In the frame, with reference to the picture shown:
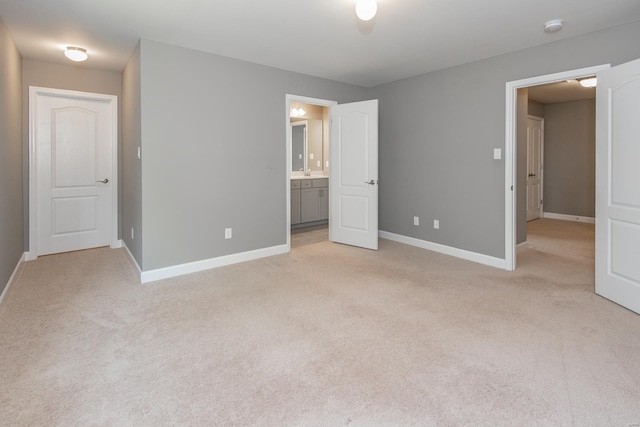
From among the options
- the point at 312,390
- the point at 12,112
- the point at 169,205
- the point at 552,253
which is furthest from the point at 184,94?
the point at 552,253

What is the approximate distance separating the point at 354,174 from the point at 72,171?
3.74 meters

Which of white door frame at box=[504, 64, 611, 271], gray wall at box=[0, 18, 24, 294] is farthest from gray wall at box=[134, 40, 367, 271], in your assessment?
white door frame at box=[504, 64, 611, 271]

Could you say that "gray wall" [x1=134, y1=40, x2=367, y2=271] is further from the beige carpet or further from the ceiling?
the beige carpet

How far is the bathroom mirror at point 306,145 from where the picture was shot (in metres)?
7.04

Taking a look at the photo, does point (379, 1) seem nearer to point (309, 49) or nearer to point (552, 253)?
point (309, 49)

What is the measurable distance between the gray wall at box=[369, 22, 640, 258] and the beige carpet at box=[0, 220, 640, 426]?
896 millimetres

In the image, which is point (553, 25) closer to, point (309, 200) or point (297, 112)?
point (309, 200)

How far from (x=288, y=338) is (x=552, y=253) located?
3.99m

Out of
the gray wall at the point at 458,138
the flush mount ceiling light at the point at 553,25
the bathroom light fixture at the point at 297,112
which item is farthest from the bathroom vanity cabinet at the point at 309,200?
the flush mount ceiling light at the point at 553,25

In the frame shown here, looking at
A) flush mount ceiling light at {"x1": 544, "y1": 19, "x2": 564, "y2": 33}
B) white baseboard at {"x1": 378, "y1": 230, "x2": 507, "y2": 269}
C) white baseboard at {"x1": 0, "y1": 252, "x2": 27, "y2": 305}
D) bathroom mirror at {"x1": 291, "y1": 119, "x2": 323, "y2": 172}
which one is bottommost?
white baseboard at {"x1": 0, "y1": 252, "x2": 27, "y2": 305}

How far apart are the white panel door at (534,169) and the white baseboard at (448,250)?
3.60 metres

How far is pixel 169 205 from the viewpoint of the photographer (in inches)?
149

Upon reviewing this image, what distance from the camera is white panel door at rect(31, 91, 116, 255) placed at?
455 centimetres

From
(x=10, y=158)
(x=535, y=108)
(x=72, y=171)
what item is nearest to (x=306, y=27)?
(x=10, y=158)
